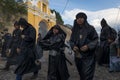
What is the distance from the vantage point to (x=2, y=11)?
32.7 meters

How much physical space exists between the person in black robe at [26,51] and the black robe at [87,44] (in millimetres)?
2205

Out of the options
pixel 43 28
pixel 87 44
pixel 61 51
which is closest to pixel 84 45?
pixel 87 44

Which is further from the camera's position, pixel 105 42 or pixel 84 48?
pixel 105 42

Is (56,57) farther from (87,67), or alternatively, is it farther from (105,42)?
(105,42)

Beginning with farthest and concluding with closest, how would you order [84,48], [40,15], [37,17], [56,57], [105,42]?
[40,15]
[37,17]
[105,42]
[56,57]
[84,48]

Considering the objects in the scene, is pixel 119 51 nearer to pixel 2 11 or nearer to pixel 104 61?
pixel 104 61

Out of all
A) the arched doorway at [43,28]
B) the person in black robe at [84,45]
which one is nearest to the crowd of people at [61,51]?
the person in black robe at [84,45]

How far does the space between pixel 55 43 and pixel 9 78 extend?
9.61ft

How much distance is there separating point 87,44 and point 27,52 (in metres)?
2.75

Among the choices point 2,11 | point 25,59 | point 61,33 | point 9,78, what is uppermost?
Answer: point 2,11

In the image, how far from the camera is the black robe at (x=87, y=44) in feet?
23.2

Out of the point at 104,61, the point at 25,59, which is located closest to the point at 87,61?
the point at 25,59

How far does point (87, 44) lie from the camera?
23.0 ft

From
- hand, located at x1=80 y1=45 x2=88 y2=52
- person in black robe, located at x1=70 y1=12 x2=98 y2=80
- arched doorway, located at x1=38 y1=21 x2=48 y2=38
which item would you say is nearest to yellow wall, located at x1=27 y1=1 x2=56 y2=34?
arched doorway, located at x1=38 y1=21 x2=48 y2=38
